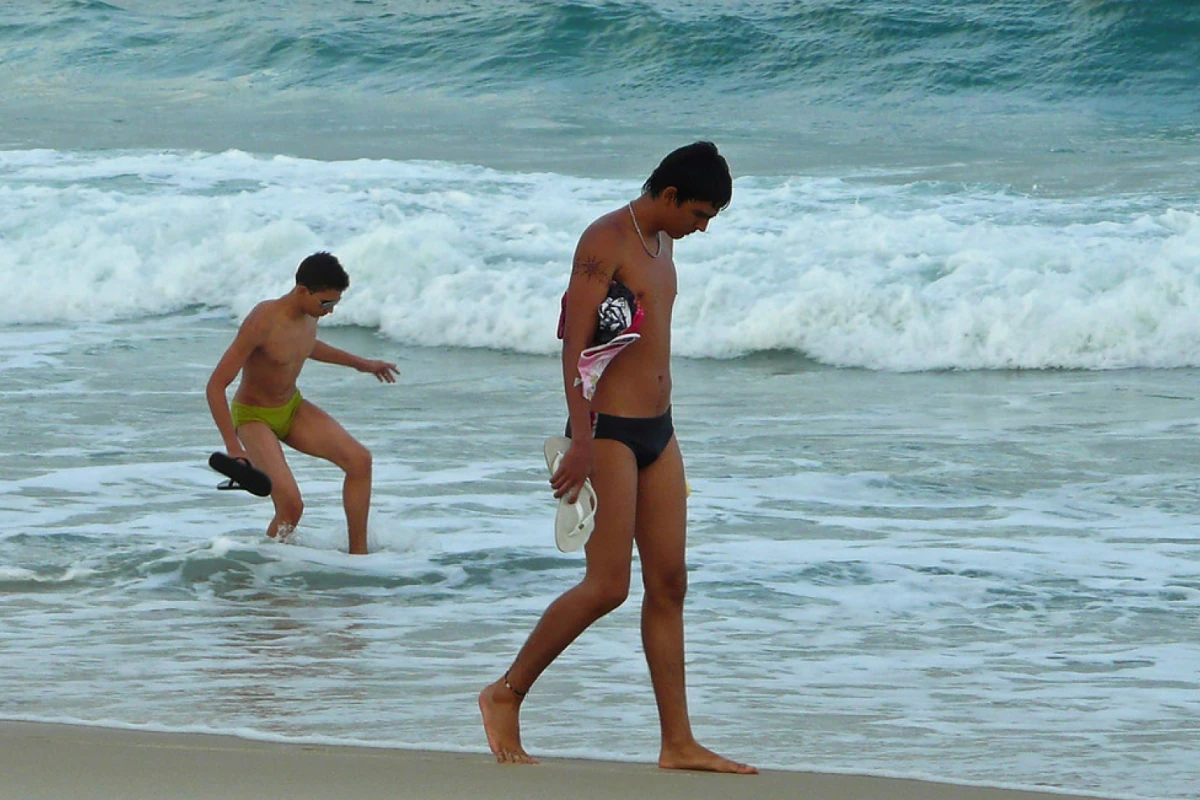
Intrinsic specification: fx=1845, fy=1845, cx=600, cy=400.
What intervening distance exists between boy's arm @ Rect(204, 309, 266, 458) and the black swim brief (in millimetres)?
2739

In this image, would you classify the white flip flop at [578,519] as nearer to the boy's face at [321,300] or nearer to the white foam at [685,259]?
the boy's face at [321,300]

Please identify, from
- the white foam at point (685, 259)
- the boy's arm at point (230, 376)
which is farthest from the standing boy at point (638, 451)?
the white foam at point (685, 259)

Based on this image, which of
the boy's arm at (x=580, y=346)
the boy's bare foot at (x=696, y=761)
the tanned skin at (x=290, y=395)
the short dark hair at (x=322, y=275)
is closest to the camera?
the boy's arm at (x=580, y=346)

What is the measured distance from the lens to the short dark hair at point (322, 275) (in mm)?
7164

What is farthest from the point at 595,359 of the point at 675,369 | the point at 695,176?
the point at 675,369

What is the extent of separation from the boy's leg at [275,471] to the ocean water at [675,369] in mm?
154

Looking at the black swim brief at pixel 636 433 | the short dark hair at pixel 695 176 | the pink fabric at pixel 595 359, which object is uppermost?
the short dark hair at pixel 695 176

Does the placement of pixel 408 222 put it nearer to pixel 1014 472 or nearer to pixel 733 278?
pixel 733 278

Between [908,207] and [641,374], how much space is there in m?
11.8

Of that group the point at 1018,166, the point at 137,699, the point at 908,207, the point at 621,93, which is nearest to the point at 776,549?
the point at 137,699

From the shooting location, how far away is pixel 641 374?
434cm

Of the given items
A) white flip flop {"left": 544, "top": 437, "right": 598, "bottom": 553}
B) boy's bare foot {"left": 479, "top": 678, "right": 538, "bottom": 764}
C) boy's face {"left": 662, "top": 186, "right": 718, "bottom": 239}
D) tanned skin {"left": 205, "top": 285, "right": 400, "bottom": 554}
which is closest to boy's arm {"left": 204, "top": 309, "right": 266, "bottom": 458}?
tanned skin {"left": 205, "top": 285, "right": 400, "bottom": 554}

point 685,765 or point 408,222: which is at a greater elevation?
point 408,222

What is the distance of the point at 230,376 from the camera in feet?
23.3
